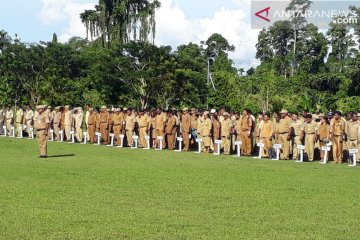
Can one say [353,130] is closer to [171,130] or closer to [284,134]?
[284,134]

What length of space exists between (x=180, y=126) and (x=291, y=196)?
1502cm

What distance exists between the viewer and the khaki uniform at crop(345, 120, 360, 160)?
21234 millimetres

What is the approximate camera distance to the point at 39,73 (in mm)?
46031

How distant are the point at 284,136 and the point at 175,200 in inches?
476

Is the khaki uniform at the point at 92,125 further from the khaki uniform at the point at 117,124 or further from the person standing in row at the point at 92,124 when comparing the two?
the khaki uniform at the point at 117,124

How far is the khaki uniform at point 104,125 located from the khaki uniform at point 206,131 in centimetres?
610

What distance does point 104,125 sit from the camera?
2941 centimetres

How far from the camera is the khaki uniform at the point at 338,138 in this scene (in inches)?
830

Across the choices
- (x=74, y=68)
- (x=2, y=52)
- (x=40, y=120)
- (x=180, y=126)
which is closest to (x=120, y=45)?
(x=74, y=68)

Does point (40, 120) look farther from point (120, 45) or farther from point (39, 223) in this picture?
point (120, 45)

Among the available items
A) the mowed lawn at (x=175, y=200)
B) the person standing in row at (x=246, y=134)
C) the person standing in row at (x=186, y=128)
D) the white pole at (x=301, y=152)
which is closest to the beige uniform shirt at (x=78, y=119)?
the person standing in row at (x=186, y=128)

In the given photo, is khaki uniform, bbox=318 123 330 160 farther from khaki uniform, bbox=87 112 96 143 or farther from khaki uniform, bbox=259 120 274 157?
khaki uniform, bbox=87 112 96 143

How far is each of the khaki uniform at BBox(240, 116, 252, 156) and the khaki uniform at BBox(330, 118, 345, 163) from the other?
3653 mm

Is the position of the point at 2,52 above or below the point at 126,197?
above
